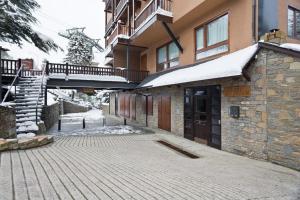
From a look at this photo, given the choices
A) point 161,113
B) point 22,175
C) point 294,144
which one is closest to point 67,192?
point 22,175

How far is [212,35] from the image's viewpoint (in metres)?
11.6

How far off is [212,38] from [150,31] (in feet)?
16.7

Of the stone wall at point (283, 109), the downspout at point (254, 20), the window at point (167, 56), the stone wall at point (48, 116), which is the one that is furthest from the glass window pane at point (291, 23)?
the stone wall at point (48, 116)

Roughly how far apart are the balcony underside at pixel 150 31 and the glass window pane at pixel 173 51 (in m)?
0.88

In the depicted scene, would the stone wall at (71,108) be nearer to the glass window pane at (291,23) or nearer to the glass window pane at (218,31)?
the glass window pane at (218,31)

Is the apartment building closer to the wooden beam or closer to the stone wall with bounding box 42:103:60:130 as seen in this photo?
the wooden beam

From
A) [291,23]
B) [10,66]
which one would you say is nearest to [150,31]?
[291,23]

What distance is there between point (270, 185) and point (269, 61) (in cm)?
385

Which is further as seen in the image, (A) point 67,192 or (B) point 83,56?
(B) point 83,56

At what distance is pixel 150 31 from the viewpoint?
50.9 feet

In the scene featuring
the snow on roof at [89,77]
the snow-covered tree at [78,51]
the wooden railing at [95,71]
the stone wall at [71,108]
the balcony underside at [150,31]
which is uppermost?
the snow-covered tree at [78,51]

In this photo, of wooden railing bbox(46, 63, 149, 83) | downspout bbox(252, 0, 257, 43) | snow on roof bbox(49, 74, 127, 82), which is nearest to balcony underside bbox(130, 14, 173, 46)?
wooden railing bbox(46, 63, 149, 83)

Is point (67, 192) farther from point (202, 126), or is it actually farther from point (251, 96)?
point (202, 126)

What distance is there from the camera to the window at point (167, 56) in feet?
50.4
